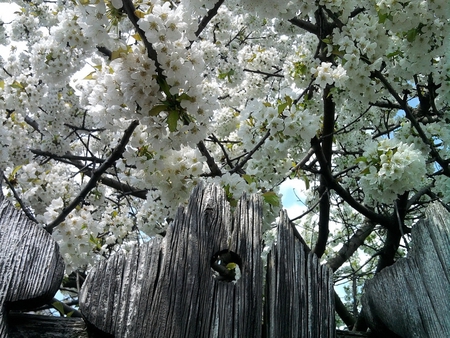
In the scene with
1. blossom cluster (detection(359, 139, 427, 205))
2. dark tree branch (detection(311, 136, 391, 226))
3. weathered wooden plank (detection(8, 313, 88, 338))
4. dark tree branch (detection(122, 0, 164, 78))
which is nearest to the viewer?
weathered wooden plank (detection(8, 313, 88, 338))

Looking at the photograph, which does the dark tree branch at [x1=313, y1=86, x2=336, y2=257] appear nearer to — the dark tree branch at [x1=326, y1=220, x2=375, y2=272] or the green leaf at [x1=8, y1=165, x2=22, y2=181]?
the dark tree branch at [x1=326, y1=220, x2=375, y2=272]

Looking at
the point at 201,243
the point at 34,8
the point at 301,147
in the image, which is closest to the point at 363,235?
the point at 301,147

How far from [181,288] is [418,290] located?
568 millimetres

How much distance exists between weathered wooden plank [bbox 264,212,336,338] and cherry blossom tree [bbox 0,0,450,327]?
0.80 metres

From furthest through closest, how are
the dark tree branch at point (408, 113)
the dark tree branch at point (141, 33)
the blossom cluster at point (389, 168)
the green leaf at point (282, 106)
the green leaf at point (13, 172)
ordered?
the green leaf at point (13, 172) < the dark tree branch at point (408, 113) < the green leaf at point (282, 106) < the blossom cluster at point (389, 168) < the dark tree branch at point (141, 33)

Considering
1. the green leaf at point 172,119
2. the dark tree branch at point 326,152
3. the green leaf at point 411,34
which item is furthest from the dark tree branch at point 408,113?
the green leaf at point 172,119

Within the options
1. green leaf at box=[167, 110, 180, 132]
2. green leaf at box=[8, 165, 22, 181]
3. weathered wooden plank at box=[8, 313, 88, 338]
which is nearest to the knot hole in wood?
weathered wooden plank at box=[8, 313, 88, 338]

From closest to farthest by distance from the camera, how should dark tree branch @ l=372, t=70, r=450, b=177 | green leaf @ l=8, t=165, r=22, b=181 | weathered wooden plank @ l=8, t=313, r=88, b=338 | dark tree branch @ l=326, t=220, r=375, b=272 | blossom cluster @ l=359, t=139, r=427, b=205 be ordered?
weathered wooden plank @ l=8, t=313, r=88, b=338 < blossom cluster @ l=359, t=139, r=427, b=205 < dark tree branch @ l=372, t=70, r=450, b=177 < green leaf @ l=8, t=165, r=22, b=181 < dark tree branch @ l=326, t=220, r=375, b=272

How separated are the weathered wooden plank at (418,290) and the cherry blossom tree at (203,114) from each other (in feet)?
3.15

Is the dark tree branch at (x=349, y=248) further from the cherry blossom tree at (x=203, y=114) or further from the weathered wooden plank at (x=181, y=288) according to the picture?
the weathered wooden plank at (x=181, y=288)

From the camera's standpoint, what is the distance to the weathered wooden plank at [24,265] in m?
0.90

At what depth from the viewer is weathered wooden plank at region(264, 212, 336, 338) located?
96cm

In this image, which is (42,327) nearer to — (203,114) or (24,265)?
(24,265)

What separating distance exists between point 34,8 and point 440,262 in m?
7.89
